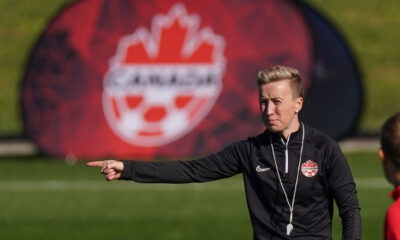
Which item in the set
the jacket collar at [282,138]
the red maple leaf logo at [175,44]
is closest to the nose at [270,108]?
the jacket collar at [282,138]

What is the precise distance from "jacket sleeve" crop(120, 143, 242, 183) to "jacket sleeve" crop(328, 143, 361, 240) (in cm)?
61

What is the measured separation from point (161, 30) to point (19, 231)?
300 inches

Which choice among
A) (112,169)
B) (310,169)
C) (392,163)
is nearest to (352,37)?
(310,169)

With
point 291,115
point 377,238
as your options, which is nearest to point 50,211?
point 377,238

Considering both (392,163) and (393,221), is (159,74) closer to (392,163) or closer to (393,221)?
(392,163)

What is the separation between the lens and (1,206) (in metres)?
15.4

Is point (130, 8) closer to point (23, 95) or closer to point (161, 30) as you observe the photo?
point (161, 30)

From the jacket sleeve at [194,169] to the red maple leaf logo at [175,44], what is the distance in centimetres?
1304

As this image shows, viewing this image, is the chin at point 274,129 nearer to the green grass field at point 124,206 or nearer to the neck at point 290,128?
the neck at point 290,128

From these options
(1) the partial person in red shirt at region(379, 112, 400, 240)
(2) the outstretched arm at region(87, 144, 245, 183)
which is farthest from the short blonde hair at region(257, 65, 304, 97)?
(1) the partial person in red shirt at region(379, 112, 400, 240)

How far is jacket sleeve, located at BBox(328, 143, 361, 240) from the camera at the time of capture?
6438 mm

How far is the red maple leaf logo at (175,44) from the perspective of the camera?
19.9 meters

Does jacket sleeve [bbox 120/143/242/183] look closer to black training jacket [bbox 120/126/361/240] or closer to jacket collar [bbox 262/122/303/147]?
black training jacket [bbox 120/126/361/240]

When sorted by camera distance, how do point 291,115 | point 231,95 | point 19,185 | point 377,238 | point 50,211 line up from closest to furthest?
point 291,115 → point 377,238 → point 50,211 → point 19,185 → point 231,95
